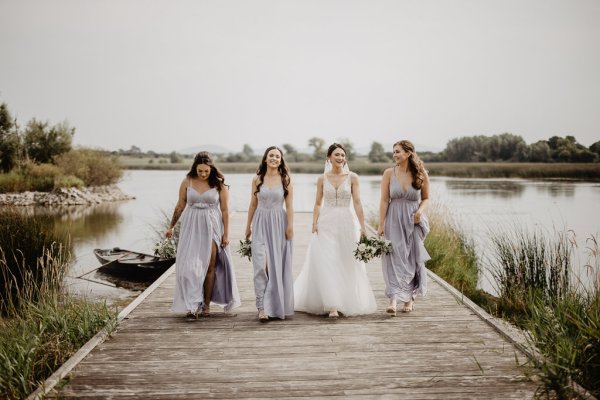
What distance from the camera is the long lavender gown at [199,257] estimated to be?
17.8 ft

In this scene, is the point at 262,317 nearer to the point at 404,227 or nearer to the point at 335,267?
the point at 335,267

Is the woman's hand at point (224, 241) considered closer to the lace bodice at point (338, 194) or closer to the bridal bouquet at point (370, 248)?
the lace bodice at point (338, 194)

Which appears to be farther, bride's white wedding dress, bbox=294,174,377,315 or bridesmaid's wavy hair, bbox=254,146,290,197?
bride's white wedding dress, bbox=294,174,377,315

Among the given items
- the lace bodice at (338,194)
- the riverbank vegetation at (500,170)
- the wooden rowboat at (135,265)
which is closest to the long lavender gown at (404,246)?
the lace bodice at (338,194)

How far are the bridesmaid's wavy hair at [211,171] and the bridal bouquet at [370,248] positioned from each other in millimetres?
1744

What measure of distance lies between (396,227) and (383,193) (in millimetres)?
440

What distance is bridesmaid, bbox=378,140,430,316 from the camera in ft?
18.9

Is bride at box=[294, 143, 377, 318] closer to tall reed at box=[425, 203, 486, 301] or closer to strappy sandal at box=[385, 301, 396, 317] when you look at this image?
strappy sandal at box=[385, 301, 396, 317]

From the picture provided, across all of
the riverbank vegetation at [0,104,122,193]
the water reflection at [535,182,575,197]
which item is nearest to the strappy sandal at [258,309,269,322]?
the riverbank vegetation at [0,104,122,193]

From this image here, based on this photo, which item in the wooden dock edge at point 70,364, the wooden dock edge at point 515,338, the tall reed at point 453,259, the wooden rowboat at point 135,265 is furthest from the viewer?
the wooden rowboat at point 135,265

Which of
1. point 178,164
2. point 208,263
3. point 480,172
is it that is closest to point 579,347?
point 208,263

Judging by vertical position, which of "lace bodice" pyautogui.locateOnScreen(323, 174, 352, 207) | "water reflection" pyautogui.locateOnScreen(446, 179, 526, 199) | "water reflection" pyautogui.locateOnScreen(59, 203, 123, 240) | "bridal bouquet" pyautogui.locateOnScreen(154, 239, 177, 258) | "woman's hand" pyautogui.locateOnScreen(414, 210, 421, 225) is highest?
"lace bodice" pyautogui.locateOnScreen(323, 174, 352, 207)

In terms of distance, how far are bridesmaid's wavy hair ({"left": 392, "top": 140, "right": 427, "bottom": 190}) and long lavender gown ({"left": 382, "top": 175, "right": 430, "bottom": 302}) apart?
11 cm

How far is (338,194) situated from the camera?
5.82m
